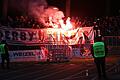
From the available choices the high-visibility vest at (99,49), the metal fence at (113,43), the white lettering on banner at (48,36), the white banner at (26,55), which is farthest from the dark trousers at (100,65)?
the metal fence at (113,43)

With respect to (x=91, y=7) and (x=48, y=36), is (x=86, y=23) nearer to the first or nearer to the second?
(x=91, y=7)

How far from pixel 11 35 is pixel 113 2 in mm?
15349

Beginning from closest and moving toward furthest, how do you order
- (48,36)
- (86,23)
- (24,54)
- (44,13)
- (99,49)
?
(99,49) < (24,54) < (48,36) < (44,13) < (86,23)

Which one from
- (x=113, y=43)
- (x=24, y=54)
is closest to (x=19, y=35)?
(x=24, y=54)

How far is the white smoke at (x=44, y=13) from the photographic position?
103ft

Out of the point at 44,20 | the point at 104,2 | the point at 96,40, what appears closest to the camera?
the point at 96,40

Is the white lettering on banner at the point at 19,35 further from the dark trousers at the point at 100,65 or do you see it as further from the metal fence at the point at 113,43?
the dark trousers at the point at 100,65

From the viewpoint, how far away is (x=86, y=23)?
34.8 m

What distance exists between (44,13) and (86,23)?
13.3 ft

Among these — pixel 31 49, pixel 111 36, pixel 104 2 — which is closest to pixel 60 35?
pixel 31 49

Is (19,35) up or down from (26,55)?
up

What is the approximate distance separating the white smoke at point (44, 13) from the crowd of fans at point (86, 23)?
0.49 metres

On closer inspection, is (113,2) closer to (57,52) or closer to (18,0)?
(18,0)

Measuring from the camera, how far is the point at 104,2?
1588 inches
